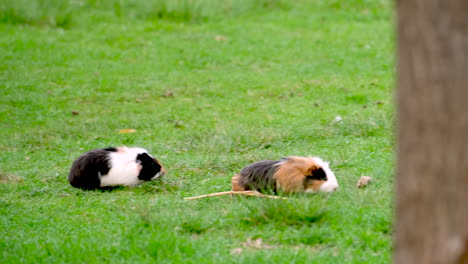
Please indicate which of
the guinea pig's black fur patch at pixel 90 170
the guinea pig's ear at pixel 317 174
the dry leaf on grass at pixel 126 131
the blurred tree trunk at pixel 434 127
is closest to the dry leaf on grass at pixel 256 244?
the guinea pig's ear at pixel 317 174

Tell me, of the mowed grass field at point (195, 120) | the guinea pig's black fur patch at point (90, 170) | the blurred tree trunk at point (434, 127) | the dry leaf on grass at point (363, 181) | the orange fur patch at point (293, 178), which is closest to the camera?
the blurred tree trunk at point (434, 127)

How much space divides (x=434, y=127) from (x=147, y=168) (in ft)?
14.9

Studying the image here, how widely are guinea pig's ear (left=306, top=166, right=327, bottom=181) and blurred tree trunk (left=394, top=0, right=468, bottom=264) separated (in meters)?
3.07

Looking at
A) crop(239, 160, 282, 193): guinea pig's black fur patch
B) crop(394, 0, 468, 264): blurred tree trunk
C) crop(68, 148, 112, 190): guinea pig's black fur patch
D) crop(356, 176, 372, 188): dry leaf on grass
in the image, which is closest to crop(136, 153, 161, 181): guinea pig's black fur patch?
crop(68, 148, 112, 190): guinea pig's black fur patch

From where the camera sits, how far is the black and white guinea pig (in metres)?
6.94

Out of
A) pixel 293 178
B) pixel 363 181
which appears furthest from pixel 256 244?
pixel 363 181

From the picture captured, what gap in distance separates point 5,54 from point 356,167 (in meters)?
9.42

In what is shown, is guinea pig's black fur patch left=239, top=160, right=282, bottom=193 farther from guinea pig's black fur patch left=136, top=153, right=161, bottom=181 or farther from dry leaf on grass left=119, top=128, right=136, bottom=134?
dry leaf on grass left=119, top=128, right=136, bottom=134

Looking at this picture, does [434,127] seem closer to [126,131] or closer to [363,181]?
[363,181]

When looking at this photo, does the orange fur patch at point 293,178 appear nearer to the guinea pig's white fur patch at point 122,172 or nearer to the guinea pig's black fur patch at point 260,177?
the guinea pig's black fur patch at point 260,177

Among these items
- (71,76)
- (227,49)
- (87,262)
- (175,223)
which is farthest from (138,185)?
(227,49)

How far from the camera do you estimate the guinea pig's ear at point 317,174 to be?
5.98m

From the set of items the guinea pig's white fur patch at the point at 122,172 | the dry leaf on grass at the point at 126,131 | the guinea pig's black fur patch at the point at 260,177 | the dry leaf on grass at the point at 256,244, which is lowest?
the dry leaf on grass at the point at 126,131

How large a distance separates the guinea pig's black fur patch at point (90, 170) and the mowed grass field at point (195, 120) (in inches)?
6.8
